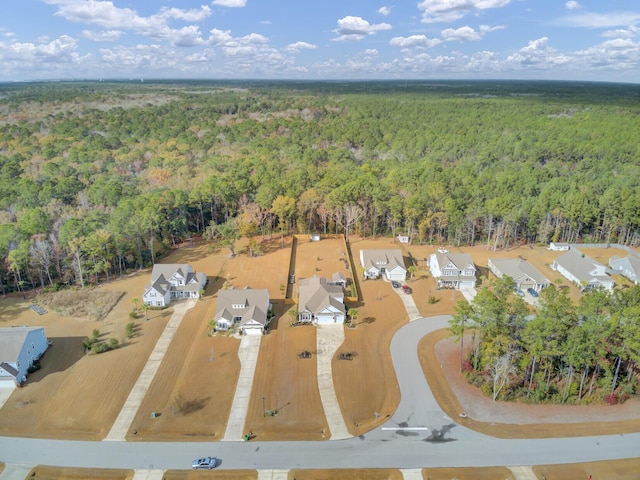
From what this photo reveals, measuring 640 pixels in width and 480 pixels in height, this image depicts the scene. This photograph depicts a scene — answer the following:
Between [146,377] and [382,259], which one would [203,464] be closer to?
[146,377]

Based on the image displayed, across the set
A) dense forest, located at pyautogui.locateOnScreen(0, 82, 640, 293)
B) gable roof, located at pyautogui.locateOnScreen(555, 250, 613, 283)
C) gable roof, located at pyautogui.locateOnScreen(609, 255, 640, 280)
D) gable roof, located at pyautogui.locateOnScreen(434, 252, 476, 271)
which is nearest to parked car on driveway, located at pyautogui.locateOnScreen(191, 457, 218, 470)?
dense forest, located at pyautogui.locateOnScreen(0, 82, 640, 293)

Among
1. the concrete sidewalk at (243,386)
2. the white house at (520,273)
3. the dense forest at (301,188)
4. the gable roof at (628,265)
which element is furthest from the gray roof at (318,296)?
the gable roof at (628,265)

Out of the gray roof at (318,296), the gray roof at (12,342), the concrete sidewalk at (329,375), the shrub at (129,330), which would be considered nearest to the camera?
the concrete sidewalk at (329,375)

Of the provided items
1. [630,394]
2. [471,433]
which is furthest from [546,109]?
[471,433]

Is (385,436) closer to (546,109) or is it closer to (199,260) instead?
(199,260)

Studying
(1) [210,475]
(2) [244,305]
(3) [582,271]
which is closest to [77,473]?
(1) [210,475]

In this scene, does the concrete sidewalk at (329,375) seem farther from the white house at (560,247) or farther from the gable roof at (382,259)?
the white house at (560,247)
